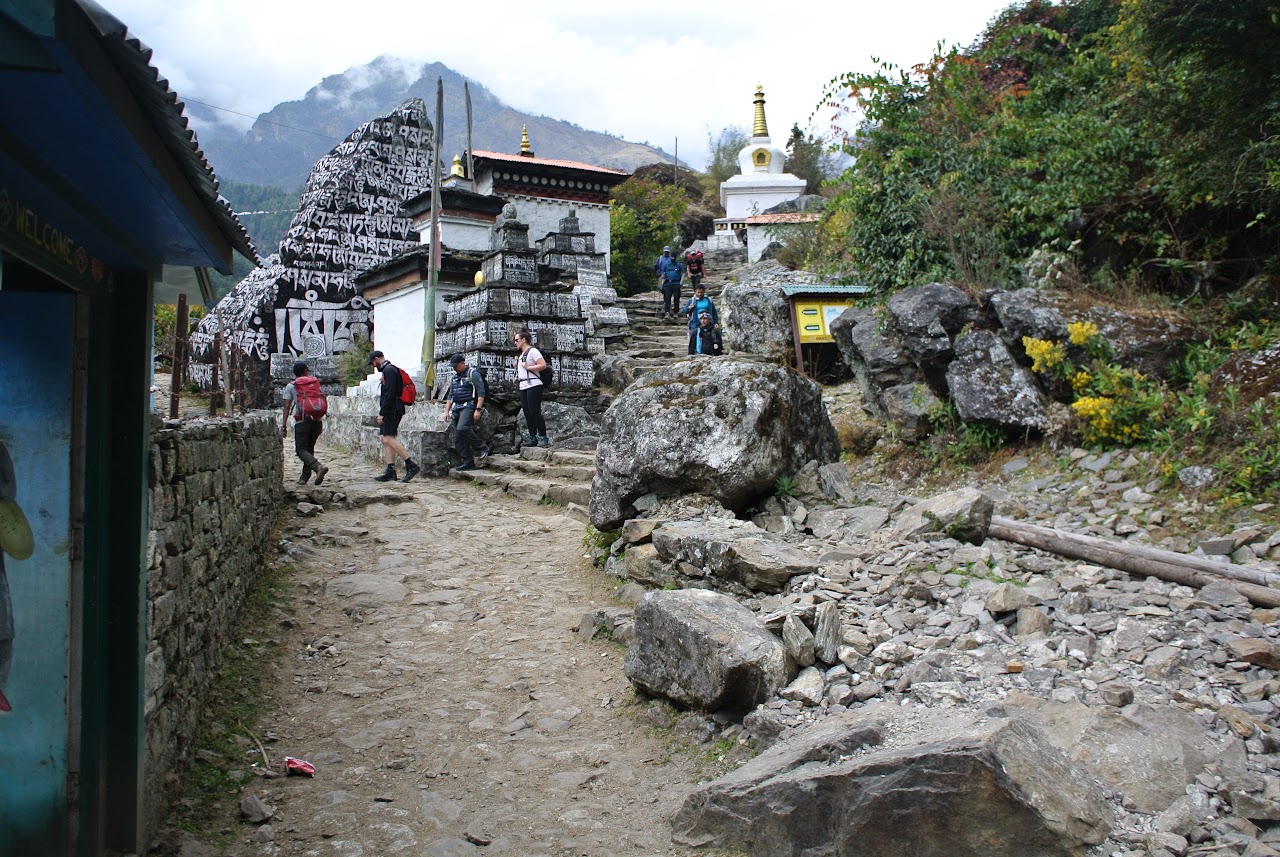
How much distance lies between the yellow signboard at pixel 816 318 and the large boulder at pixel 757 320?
47.0 inches

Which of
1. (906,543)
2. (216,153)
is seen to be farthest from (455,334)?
(216,153)

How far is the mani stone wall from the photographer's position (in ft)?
12.3

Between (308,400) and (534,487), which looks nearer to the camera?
(534,487)

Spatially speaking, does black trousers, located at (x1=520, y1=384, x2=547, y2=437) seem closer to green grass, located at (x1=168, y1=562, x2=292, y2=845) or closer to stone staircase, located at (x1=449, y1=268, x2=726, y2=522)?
stone staircase, located at (x1=449, y1=268, x2=726, y2=522)

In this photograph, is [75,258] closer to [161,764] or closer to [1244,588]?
[161,764]

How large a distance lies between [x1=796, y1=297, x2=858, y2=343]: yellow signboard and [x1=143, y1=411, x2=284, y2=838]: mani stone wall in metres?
8.03

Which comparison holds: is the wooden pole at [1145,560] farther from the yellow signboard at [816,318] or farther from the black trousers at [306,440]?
the black trousers at [306,440]

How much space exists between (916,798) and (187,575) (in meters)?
3.61

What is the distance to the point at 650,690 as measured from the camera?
5.04 meters

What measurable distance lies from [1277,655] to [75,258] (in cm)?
516

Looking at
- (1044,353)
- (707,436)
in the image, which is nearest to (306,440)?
(707,436)

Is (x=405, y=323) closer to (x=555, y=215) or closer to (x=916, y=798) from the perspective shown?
(x=555, y=215)

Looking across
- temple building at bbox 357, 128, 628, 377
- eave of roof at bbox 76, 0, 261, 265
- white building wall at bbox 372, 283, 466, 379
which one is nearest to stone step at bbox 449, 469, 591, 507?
temple building at bbox 357, 128, 628, 377

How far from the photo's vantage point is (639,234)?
3064 cm
